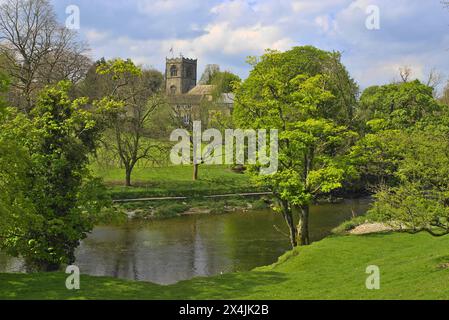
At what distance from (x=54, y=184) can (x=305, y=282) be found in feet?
39.4

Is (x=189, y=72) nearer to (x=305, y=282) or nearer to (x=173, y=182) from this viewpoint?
(x=173, y=182)

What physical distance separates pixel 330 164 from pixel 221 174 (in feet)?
126

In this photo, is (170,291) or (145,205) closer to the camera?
(170,291)

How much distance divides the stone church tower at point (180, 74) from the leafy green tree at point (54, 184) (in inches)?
4979

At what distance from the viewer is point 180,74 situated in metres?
150

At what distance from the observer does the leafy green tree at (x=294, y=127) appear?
94.4 feet

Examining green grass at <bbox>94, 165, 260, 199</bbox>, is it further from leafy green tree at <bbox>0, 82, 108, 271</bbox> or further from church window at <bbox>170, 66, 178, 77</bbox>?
church window at <bbox>170, 66, 178, 77</bbox>

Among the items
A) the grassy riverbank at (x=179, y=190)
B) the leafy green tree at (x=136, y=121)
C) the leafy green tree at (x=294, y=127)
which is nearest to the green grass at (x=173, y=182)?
the grassy riverbank at (x=179, y=190)

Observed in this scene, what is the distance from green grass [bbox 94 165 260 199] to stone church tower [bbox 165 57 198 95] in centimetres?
8410

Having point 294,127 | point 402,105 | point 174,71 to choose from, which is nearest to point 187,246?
point 294,127

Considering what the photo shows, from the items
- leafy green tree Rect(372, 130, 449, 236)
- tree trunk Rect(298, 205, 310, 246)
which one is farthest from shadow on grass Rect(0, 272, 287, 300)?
tree trunk Rect(298, 205, 310, 246)

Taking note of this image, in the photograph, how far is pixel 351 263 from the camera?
23.9 meters
